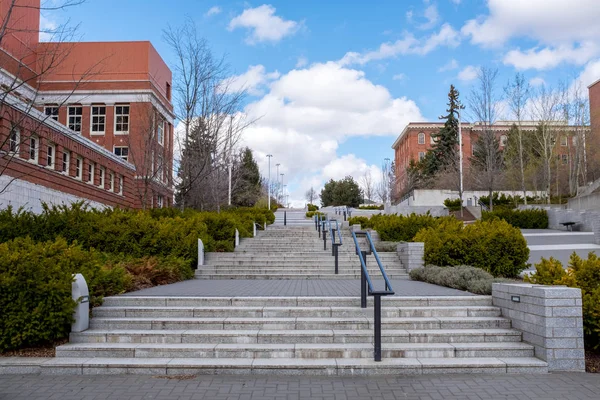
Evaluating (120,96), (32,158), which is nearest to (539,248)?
(32,158)

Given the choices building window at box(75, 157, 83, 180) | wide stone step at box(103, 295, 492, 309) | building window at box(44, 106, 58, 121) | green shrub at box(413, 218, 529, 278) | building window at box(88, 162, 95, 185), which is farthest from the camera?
building window at box(88, 162, 95, 185)

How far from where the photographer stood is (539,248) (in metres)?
17.6

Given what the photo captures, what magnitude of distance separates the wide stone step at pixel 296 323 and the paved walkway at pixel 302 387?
116 cm

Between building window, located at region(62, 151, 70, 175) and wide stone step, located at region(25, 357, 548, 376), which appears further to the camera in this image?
building window, located at region(62, 151, 70, 175)

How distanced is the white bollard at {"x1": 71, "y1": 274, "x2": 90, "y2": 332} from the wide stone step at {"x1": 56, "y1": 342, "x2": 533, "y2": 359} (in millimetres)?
348

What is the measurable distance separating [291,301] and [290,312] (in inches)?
18.9

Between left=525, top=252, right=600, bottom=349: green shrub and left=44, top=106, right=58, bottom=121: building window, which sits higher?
left=44, top=106, right=58, bottom=121: building window

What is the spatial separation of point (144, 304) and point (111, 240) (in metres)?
5.38

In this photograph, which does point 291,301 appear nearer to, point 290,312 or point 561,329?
point 290,312

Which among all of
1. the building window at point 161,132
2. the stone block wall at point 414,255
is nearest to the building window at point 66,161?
the building window at point 161,132

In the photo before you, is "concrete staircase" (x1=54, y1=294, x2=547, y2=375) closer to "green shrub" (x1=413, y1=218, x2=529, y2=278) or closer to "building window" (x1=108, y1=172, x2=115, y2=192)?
"green shrub" (x1=413, y1=218, x2=529, y2=278)

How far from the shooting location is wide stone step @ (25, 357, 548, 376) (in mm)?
5773

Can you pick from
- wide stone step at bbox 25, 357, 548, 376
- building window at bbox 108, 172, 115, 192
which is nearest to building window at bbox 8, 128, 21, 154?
wide stone step at bbox 25, 357, 548, 376

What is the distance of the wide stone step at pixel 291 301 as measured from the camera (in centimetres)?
764
